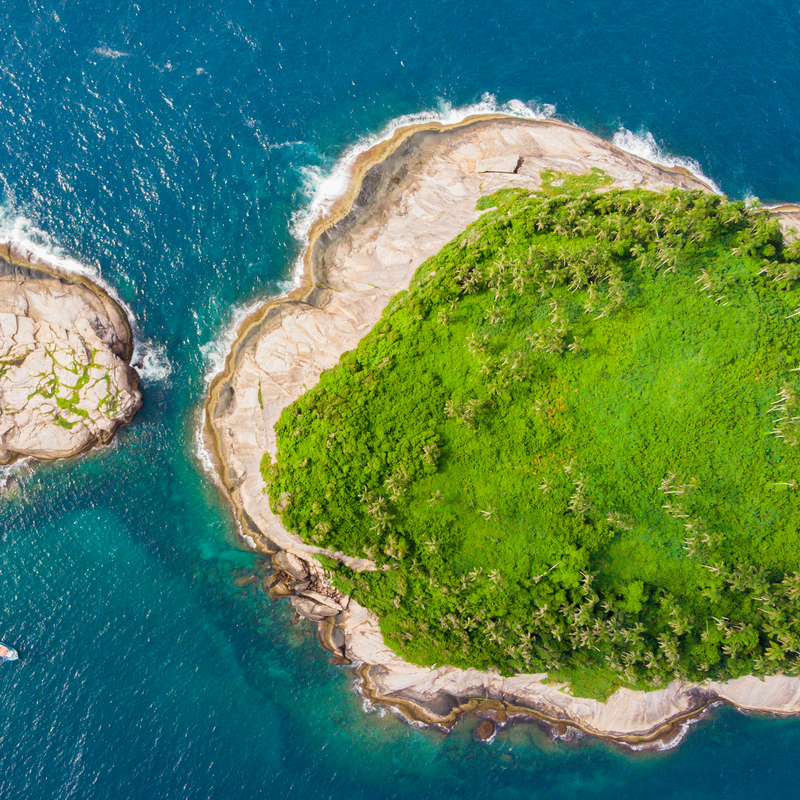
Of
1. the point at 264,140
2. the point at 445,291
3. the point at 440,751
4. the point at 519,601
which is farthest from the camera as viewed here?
the point at 264,140

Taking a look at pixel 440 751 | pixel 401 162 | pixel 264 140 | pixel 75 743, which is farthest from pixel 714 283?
pixel 75 743

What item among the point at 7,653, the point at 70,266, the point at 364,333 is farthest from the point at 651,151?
the point at 7,653

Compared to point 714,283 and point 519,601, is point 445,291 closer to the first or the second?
point 714,283

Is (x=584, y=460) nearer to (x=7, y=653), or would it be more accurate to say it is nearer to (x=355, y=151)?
(x=355, y=151)

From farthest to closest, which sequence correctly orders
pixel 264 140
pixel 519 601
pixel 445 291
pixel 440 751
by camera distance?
pixel 264 140 → pixel 440 751 → pixel 445 291 → pixel 519 601

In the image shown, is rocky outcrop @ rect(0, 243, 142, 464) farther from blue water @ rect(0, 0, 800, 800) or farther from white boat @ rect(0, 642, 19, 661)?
white boat @ rect(0, 642, 19, 661)

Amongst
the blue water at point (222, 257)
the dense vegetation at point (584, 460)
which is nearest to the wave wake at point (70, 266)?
the blue water at point (222, 257)

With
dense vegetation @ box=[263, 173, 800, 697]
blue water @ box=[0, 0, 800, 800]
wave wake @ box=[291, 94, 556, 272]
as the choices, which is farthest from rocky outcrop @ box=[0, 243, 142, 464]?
wave wake @ box=[291, 94, 556, 272]

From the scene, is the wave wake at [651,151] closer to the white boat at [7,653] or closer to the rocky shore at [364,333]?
the rocky shore at [364,333]
